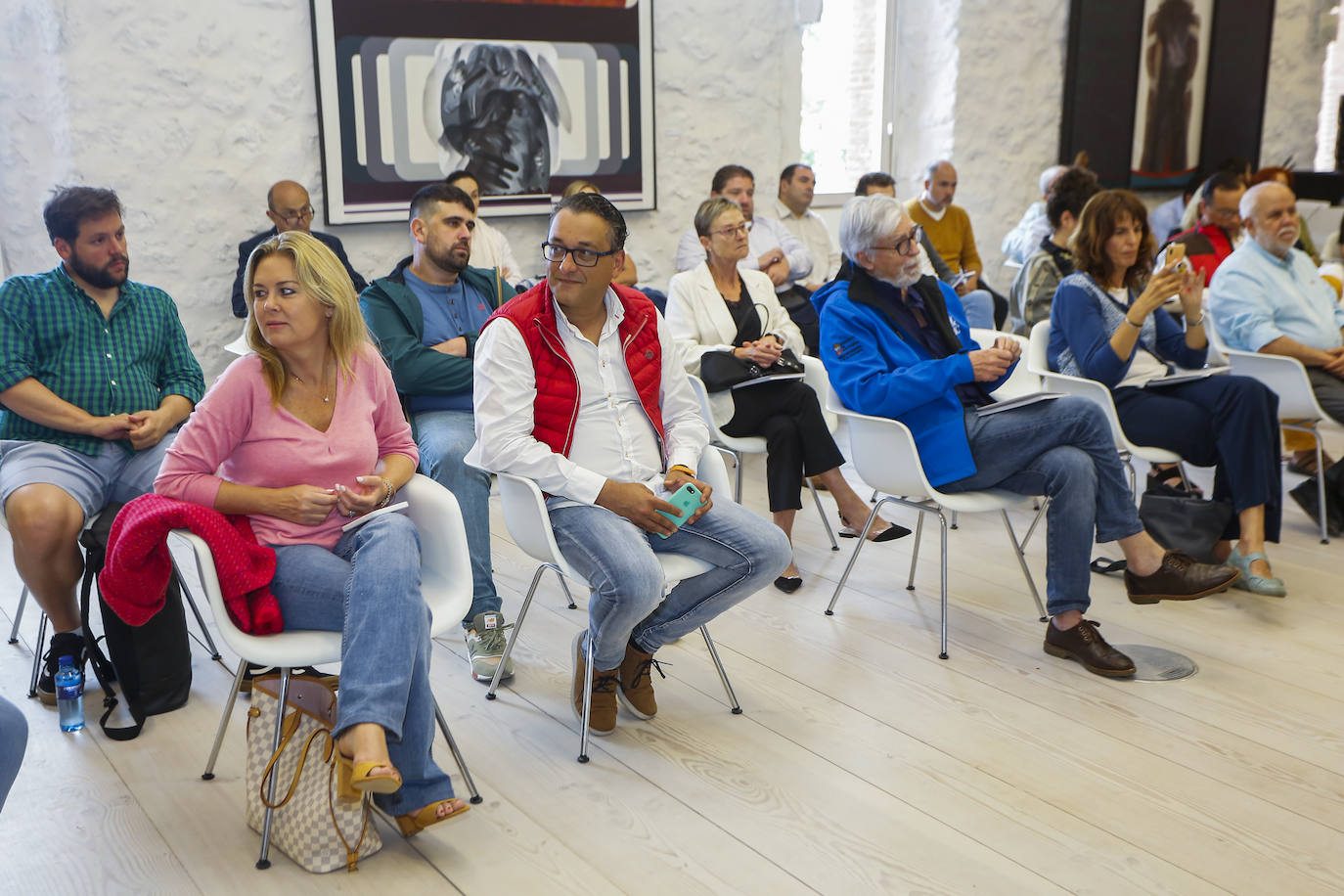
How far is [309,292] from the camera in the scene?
8.00 feet

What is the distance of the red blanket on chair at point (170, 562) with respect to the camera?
2205 millimetres

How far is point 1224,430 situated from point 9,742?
3.42 meters

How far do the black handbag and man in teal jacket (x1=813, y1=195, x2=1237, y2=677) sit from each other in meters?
0.26

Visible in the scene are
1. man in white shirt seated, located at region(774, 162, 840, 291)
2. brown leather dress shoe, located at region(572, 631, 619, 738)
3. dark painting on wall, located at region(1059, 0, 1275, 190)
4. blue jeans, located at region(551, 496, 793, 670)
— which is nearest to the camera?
blue jeans, located at region(551, 496, 793, 670)

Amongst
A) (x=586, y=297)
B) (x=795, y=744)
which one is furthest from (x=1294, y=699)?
(x=586, y=297)

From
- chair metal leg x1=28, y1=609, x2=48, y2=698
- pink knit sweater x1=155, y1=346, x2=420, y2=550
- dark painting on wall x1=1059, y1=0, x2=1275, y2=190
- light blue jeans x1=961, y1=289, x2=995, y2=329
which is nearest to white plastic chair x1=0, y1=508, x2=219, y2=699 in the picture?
Answer: chair metal leg x1=28, y1=609, x2=48, y2=698

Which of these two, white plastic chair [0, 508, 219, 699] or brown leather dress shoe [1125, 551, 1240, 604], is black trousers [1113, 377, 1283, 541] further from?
white plastic chair [0, 508, 219, 699]

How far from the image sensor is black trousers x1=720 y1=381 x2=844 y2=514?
385 cm

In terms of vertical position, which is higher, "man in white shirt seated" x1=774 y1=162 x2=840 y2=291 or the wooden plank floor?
"man in white shirt seated" x1=774 y1=162 x2=840 y2=291

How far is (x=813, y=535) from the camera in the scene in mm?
4379

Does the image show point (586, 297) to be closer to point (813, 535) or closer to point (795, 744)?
point (795, 744)

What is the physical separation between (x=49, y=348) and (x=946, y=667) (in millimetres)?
2588

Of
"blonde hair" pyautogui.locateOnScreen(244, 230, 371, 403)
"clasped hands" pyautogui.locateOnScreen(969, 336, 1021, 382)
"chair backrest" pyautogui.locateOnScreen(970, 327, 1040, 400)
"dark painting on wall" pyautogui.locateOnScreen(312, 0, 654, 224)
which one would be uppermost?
"dark painting on wall" pyautogui.locateOnScreen(312, 0, 654, 224)

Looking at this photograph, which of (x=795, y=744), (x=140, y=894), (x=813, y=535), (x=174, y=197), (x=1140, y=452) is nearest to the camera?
(x=140, y=894)
